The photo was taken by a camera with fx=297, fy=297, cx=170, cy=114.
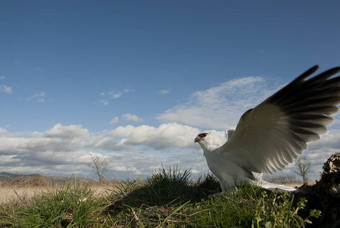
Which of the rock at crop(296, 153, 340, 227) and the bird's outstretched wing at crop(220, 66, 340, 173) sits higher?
the bird's outstretched wing at crop(220, 66, 340, 173)

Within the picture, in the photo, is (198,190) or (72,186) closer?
(72,186)

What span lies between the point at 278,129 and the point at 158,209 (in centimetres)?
215

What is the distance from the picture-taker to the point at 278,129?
4520 millimetres

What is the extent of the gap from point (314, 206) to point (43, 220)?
3629mm

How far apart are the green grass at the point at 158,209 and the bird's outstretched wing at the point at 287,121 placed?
25.4 inches

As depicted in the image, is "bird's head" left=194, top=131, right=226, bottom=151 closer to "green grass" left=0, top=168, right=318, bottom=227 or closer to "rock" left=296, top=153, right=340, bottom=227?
"green grass" left=0, top=168, right=318, bottom=227

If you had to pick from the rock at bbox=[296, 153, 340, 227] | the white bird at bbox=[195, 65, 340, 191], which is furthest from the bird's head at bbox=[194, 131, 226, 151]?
the rock at bbox=[296, 153, 340, 227]

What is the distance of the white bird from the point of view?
404 centimetres

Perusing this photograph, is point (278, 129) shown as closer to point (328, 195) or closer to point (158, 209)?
point (328, 195)

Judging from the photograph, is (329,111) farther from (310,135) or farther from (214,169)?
(214,169)

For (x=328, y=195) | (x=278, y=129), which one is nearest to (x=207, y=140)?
(x=278, y=129)

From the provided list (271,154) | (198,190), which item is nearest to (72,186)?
(198,190)

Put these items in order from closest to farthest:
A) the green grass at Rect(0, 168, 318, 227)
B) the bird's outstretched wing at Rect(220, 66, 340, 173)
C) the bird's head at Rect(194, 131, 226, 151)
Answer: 1. the green grass at Rect(0, 168, 318, 227)
2. the bird's outstretched wing at Rect(220, 66, 340, 173)
3. the bird's head at Rect(194, 131, 226, 151)

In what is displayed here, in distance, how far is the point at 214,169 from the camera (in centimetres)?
542
